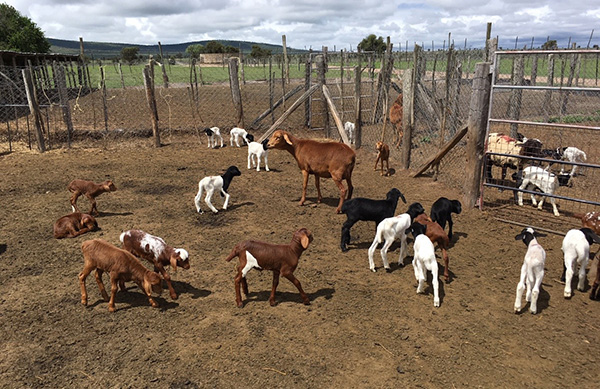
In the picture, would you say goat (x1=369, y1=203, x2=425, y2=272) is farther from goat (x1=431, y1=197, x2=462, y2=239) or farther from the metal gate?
the metal gate

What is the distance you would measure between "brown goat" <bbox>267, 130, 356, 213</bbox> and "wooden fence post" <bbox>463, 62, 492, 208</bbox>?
2.49 m

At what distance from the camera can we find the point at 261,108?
21.5 metres

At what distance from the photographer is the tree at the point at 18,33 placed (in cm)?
3959

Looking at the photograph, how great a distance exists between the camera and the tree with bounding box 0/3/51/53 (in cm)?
3959

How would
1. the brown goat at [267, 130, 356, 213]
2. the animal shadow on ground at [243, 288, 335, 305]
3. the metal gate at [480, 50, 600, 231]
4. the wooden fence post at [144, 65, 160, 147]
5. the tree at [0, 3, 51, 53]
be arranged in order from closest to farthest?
1. the animal shadow on ground at [243, 288, 335, 305]
2. the metal gate at [480, 50, 600, 231]
3. the brown goat at [267, 130, 356, 213]
4. the wooden fence post at [144, 65, 160, 147]
5. the tree at [0, 3, 51, 53]

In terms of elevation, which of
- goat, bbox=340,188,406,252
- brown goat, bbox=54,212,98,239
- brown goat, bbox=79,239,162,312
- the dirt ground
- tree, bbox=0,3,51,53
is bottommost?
the dirt ground

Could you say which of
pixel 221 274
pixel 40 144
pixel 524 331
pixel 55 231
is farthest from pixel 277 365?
pixel 40 144

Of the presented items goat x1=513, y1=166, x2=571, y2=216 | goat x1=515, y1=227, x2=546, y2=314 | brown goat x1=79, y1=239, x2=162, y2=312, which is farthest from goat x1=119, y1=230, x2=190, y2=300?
goat x1=513, y1=166, x2=571, y2=216

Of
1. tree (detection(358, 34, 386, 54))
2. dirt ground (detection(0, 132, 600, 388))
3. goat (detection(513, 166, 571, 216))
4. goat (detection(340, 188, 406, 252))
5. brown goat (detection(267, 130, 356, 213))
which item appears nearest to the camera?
dirt ground (detection(0, 132, 600, 388))

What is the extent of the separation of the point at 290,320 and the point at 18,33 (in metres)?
47.4

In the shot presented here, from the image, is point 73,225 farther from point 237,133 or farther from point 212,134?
point 237,133

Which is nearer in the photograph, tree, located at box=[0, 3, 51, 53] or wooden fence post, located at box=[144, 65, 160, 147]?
wooden fence post, located at box=[144, 65, 160, 147]

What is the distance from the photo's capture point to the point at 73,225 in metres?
7.48

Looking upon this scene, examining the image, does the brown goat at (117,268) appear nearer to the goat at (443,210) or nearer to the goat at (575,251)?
the goat at (443,210)
